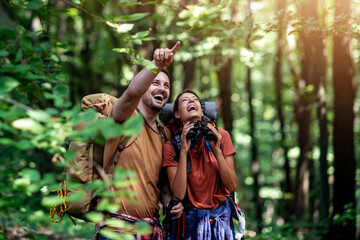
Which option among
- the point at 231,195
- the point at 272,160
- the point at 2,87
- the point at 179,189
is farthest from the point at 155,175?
the point at 272,160

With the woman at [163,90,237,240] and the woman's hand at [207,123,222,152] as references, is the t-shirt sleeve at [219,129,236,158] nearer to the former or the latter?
the woman at [163,90,237,240]

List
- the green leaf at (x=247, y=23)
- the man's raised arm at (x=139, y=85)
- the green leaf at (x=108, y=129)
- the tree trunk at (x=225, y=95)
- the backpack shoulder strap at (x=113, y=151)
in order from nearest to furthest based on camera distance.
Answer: the green leaf at (x=108, y=129), the man's raised arm at (x=139, y=85), the backpack shoulder strap at (x=113, y=151), the green leaf at (x=247, y=23), the tree trunk at (x=225, y=95)

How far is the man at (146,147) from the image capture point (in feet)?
10.3

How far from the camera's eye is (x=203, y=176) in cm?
369

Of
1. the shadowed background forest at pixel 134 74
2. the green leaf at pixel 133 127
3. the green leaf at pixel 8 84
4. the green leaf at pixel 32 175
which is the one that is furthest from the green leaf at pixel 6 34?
the green leaf at pixel 133 127

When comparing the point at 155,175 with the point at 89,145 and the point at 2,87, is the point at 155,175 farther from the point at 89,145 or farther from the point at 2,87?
the point at 2,87

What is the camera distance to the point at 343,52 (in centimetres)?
689

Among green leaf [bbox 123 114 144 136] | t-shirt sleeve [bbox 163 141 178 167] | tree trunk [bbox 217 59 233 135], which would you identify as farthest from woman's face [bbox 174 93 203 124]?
tree trunk [bbox 217 59 233 135]

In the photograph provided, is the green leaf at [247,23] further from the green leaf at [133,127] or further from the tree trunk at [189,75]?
the tree trunk at [189,75]

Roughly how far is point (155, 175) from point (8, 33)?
1.88 meters

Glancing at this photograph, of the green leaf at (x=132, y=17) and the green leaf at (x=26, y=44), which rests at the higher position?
the green leaf at (x=132, y=17)

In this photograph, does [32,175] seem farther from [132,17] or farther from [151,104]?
[151,104]

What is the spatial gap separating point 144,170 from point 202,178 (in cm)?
62

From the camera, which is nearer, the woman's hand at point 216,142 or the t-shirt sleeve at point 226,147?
the woman's hand at point 216,142
